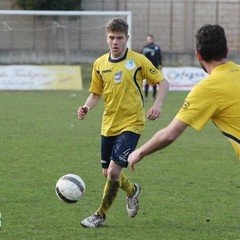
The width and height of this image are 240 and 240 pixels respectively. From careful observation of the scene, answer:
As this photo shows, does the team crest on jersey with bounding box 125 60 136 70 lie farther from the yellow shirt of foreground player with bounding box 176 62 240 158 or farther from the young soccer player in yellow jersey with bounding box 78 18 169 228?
the yellow shirt of foreground player with bounding box 176 62 240 158

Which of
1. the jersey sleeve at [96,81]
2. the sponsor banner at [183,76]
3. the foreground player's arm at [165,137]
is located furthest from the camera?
the sponsor banner at [183,76]

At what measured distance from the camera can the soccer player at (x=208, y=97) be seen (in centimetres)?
516

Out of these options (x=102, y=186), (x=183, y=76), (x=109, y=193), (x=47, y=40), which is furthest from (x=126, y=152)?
(x=47, y=40)

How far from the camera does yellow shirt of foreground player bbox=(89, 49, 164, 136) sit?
7824 mm

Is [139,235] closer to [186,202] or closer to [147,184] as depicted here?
[186,202]

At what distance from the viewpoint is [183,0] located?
3731 cm

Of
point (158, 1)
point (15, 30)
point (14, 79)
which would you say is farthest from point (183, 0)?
point (14, 79)

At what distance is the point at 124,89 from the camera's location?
25.7 ft

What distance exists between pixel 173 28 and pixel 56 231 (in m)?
30.6

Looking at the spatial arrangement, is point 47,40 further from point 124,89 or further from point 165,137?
point 165,137

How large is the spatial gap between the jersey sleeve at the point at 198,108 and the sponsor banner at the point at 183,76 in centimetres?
2265

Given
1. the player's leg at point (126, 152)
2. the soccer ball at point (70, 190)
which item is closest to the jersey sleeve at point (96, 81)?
the player's leg at point (126, 152)

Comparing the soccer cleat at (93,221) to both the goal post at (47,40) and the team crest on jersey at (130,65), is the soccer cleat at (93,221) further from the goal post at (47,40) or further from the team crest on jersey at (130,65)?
the goal post at (47,40)

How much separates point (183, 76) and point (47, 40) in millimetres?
6673
